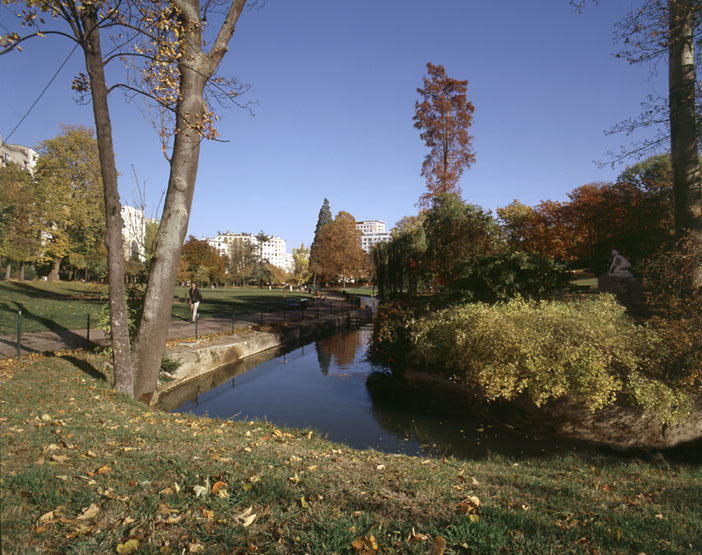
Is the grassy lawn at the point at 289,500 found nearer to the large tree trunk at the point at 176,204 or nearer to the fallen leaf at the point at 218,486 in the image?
the fallen leaf at the point at 218,486

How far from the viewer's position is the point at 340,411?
877 centimetres

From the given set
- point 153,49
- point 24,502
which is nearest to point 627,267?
point 153,49

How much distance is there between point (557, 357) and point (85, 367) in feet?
28.6

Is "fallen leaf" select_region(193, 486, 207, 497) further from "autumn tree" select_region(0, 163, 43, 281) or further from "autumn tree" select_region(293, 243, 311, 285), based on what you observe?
"autumn tree" select_region(293, 243, 311, 285)

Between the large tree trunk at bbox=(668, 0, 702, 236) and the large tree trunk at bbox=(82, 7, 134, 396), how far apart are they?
12.2 m

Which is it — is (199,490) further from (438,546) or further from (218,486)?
(438,546)

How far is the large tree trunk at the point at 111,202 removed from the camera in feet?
21.2

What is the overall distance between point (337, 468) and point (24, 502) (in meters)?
2.34

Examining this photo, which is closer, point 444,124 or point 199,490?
point 199,490

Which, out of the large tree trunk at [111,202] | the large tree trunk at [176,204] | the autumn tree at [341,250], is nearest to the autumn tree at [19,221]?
the large tree trunk at [176,204]

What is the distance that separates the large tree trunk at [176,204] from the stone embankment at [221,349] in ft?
2.85

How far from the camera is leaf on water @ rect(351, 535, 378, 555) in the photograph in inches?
95.8

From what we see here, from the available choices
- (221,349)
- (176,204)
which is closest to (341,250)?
(221,349)

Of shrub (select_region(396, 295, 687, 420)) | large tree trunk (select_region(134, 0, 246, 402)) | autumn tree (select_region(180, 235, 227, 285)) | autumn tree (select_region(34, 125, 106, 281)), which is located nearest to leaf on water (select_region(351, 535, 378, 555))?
shrub (select_region(396, 295, 687, 420))
